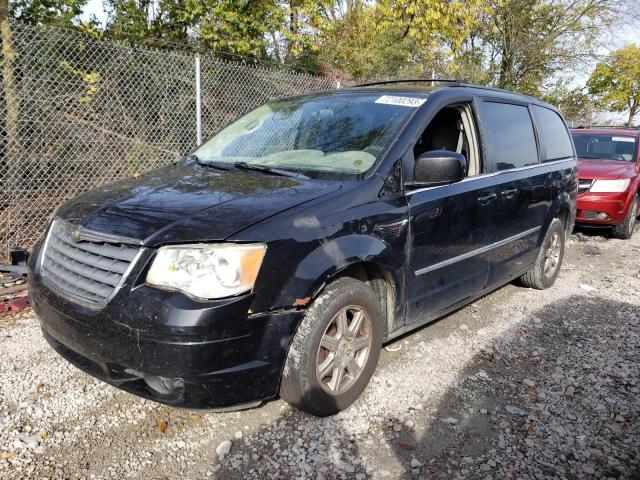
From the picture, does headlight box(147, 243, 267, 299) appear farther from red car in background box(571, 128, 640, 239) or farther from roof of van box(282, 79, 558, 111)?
red car in background box(571, 128, 640, 239)

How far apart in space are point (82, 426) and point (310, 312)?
1.38m

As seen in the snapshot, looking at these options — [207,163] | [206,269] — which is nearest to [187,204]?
[206,269]

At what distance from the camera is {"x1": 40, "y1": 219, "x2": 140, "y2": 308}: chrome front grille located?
7.67ft

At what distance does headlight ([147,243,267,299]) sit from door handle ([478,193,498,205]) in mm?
2037

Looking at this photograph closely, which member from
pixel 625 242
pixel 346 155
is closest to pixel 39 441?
pixel 346 155

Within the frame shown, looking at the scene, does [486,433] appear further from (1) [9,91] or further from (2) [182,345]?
(1) [9,91]

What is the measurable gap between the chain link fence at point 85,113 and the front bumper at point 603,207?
5.55m

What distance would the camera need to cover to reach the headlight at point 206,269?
2240 millimetres

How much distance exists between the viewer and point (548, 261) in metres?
5.24

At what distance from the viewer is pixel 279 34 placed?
10875 millimetres

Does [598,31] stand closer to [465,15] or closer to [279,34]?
[465,15]

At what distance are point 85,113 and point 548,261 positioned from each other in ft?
18.3

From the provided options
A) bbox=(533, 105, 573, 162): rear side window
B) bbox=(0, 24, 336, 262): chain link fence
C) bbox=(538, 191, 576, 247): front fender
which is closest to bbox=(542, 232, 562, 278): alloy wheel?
bbox=(538, 191, 576, 247): front fender

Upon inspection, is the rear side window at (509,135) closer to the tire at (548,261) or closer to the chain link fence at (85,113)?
the tire at (548,261)
